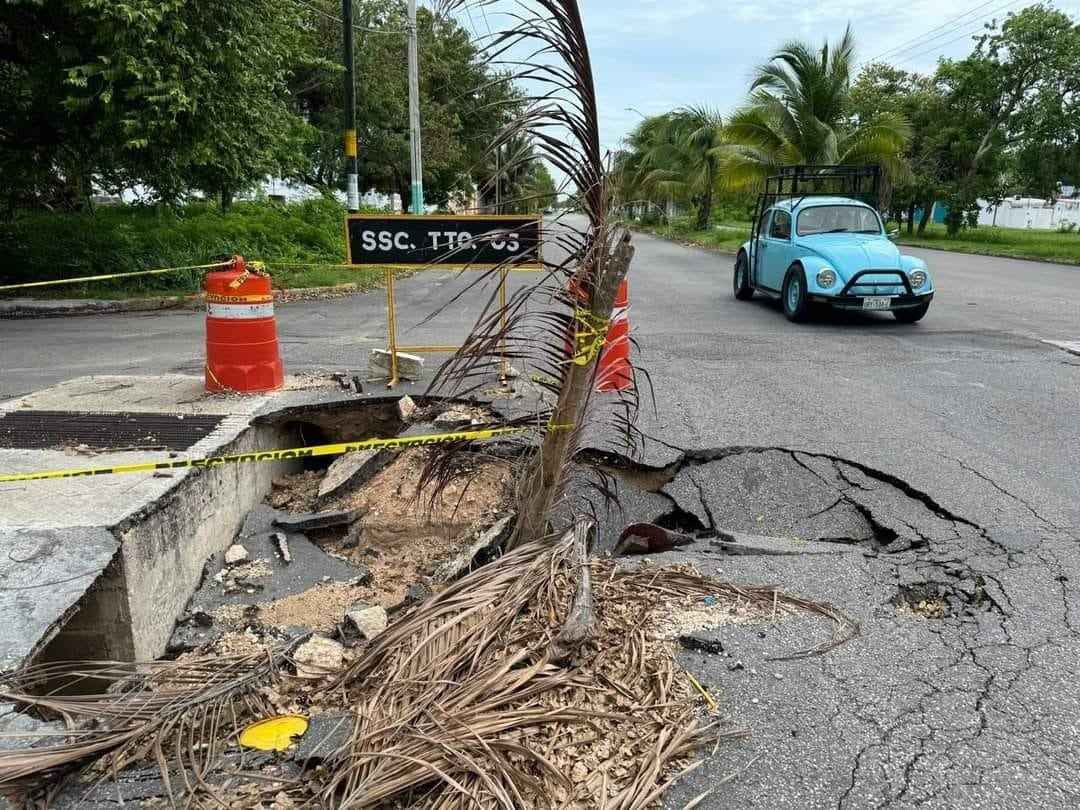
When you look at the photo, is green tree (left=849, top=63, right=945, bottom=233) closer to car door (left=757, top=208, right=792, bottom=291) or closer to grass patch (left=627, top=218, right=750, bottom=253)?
grass patch (left=627, top=218, right=750, bottom=253)

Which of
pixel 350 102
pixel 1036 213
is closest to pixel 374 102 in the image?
pixel 350 102

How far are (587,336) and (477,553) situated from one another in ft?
5.28

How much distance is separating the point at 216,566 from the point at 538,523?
2.20 m

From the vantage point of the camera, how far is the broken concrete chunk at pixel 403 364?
273 inches

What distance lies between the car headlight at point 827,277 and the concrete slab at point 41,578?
31.8 ft

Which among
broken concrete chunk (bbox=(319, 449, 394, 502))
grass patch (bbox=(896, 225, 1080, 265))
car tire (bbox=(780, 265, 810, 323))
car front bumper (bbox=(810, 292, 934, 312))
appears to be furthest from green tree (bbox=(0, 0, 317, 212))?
grass patch (bbox=(896, 225, 1080, 265))

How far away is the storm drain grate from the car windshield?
9625mm

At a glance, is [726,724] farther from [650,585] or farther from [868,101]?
[868,101]

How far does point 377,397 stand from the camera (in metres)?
6.25

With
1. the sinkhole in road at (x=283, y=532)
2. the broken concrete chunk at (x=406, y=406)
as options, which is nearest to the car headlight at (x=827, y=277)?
the sinkhole in road at (x=283, y=532)

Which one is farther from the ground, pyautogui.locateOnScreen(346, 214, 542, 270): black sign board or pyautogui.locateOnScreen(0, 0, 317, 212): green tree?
pyautogui.locateOnScreen(0, 0, 317, 212): green tree

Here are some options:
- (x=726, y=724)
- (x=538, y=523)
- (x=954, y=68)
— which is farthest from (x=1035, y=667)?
(x=954, y=68)

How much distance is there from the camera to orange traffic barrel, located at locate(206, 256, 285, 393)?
5.60 meters

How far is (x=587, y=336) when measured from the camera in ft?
9.65
